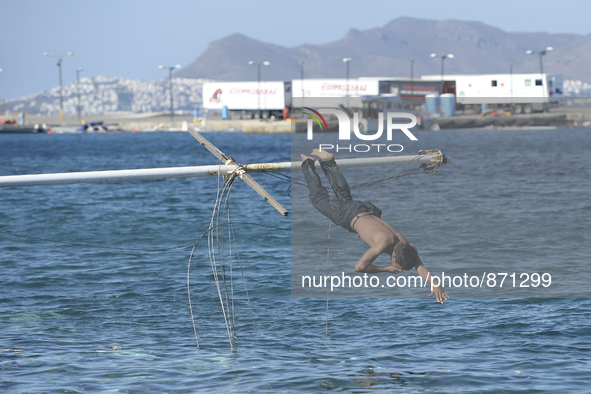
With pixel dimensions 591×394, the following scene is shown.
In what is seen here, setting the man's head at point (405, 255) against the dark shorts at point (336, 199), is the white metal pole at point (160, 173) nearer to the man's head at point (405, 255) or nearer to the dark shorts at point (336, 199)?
the dark shorts at point (336, 199)

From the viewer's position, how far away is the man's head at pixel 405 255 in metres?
14.4

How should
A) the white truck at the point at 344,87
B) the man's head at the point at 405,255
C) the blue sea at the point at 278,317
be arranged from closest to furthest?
the man's head at the point at 405,255 < the blue sea at the point at 278,317 < the white truck at the point at 344,87

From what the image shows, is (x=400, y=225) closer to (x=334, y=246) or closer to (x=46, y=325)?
(x=334, y=246)

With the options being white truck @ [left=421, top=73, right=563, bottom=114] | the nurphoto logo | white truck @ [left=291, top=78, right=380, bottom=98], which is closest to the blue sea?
the nurphoto logo

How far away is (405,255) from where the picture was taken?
1441 cm

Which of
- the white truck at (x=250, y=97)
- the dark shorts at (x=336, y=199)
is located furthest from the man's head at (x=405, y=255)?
the white truck at (x=250, y=97)

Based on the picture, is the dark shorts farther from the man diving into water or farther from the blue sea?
the blue sea

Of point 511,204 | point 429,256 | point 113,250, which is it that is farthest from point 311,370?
point 511,204

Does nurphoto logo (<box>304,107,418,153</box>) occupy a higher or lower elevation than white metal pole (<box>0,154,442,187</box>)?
higher

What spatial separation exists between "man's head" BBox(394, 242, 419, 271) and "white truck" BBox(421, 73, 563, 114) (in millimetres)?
146517

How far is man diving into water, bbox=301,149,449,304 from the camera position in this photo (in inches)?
570

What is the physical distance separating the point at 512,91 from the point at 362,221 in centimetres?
15174

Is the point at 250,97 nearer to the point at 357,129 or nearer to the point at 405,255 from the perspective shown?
the point at 357,129

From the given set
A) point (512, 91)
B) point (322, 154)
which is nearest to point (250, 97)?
point (512, 91)
